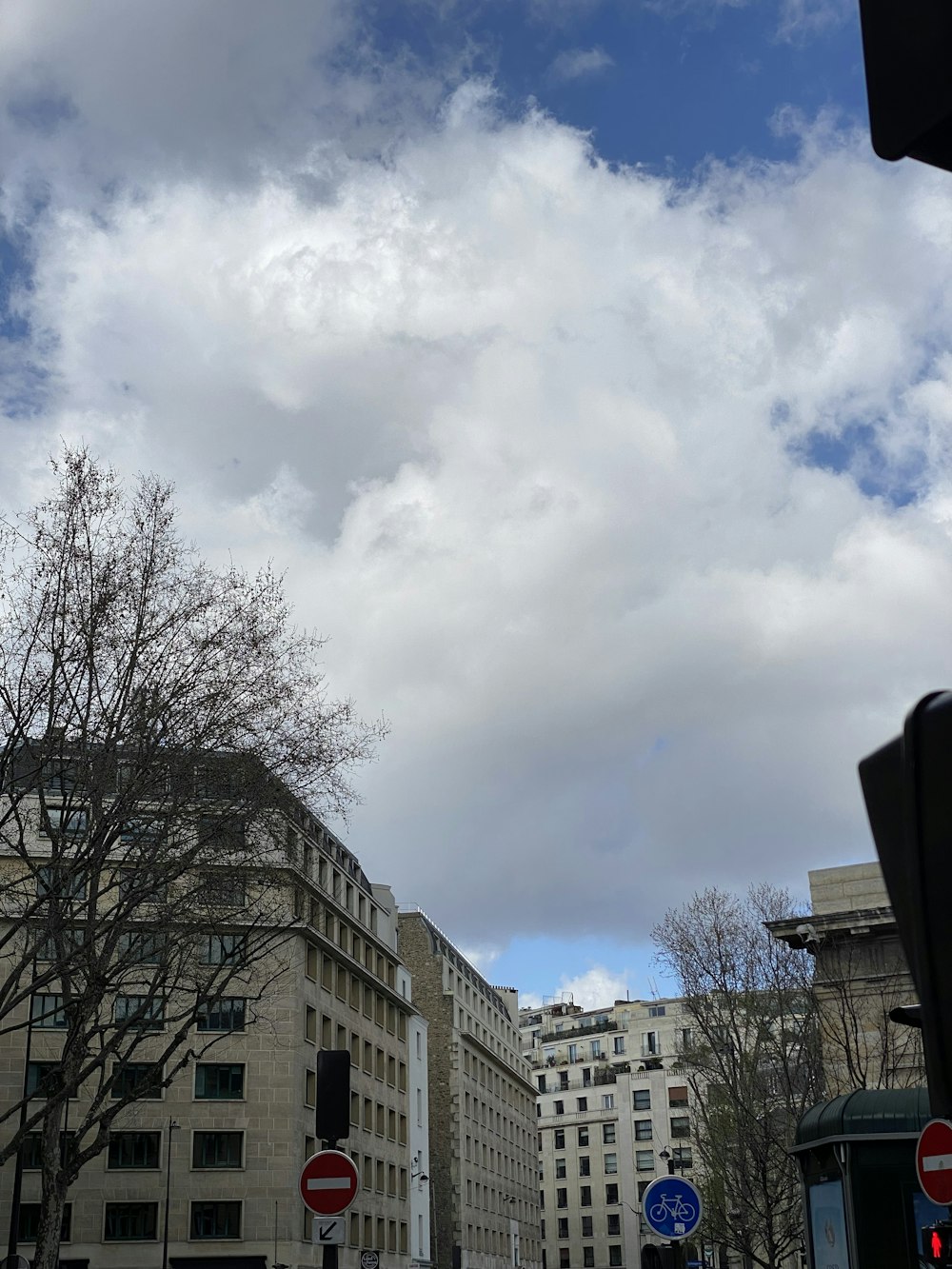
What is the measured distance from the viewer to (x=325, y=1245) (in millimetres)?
10500

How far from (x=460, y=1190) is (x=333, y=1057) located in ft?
283

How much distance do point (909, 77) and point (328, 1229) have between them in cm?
1034

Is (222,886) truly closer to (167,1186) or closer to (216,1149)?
(167,1186)

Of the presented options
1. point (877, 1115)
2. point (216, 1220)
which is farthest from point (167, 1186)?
point (877, 1115)

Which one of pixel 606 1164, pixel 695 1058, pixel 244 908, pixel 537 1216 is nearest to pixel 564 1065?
pixel 606 1164

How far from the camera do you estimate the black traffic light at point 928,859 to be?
51.2 inches

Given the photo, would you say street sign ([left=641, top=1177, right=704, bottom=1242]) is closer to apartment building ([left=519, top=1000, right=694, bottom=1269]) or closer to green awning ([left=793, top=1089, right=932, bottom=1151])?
green awning ([left=793, top=1089, right=932, bottom=1151])

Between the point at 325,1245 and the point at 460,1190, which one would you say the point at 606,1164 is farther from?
the point at 325,1245

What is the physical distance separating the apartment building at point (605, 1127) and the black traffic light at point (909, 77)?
123m

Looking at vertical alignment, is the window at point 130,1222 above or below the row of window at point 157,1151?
below

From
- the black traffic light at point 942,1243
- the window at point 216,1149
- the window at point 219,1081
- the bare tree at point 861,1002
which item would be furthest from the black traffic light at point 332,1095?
the window at point 219,1081

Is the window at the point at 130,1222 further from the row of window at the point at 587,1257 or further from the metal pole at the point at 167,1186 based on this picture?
the row of window at the point at 587,1257

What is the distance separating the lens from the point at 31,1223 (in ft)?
166

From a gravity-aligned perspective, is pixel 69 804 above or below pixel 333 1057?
above
